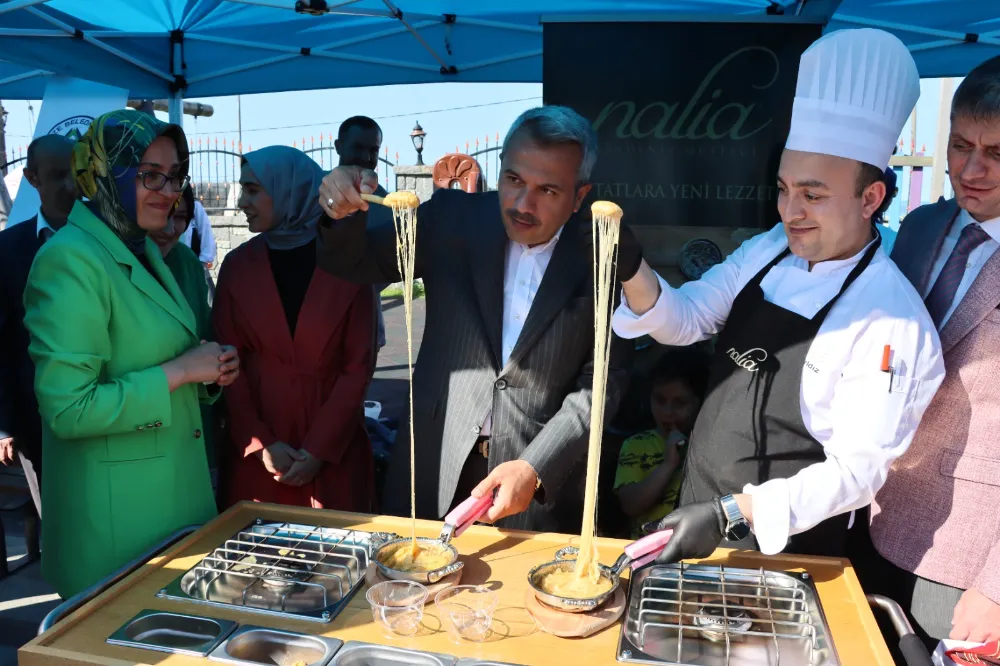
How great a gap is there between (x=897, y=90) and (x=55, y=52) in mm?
4023

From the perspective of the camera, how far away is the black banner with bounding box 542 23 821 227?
10.4ft

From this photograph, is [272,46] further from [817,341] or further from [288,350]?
[817,341]

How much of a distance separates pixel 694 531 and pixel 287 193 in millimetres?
1866

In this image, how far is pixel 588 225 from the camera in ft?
6.75

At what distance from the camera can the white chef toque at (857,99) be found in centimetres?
160

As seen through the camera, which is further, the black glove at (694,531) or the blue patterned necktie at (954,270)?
the blue patterned necktie at (954,270)

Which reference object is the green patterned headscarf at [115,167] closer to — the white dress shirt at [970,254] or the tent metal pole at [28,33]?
the white dress shirt at [970,254]

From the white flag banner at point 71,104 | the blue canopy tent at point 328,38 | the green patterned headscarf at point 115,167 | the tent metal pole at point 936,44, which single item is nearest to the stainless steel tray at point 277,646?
the green patterned headscarf at point 115,167

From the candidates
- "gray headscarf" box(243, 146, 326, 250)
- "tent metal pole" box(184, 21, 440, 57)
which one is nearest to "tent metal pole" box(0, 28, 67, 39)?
"tent metal pole" box(184, 21, 440, 57)

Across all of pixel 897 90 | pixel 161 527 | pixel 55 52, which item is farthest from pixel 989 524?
pixel 55 52

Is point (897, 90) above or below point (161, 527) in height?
above

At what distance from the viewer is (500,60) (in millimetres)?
4750

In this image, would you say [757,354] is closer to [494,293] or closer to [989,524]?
[989,524]

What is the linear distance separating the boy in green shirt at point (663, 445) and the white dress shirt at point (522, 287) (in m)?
1.01
